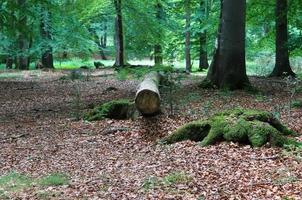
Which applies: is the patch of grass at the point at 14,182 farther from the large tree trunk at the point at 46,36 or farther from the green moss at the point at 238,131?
the large tree trunk at the point at 46,36

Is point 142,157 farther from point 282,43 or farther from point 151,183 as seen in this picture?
point 282,43

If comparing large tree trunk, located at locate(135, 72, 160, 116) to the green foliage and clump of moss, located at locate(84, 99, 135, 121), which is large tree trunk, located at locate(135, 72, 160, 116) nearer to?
clump of moss, located at locate(84, 99, 135, 121)

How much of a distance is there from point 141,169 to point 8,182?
7.17 ft

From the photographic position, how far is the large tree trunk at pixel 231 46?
1448cm

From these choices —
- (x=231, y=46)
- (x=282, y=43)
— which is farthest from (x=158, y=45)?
(x=231, y=46)

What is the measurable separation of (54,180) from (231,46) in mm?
9076

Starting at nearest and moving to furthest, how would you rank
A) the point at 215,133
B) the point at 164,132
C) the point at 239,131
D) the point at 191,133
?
the point at 239,131 → the point at 215,133 → the point at 191,133 → the point at 164,132

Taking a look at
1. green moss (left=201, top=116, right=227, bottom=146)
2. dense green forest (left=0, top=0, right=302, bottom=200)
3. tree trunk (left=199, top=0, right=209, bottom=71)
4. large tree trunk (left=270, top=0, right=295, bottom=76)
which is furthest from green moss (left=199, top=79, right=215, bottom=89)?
tree trunk (left=199, top=0, right=209, bottom=71)

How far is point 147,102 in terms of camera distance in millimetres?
10125

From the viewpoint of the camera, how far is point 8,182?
729 centimetres

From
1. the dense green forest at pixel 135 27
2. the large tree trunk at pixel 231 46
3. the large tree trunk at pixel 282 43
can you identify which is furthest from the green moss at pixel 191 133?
the dense green forest at pixel 135 27

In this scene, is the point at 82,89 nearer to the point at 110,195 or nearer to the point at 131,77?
the point at 131,77

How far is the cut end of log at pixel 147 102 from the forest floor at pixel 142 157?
26 centimetres

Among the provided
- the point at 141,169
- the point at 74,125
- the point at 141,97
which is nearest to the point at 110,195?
the point at 141,169
